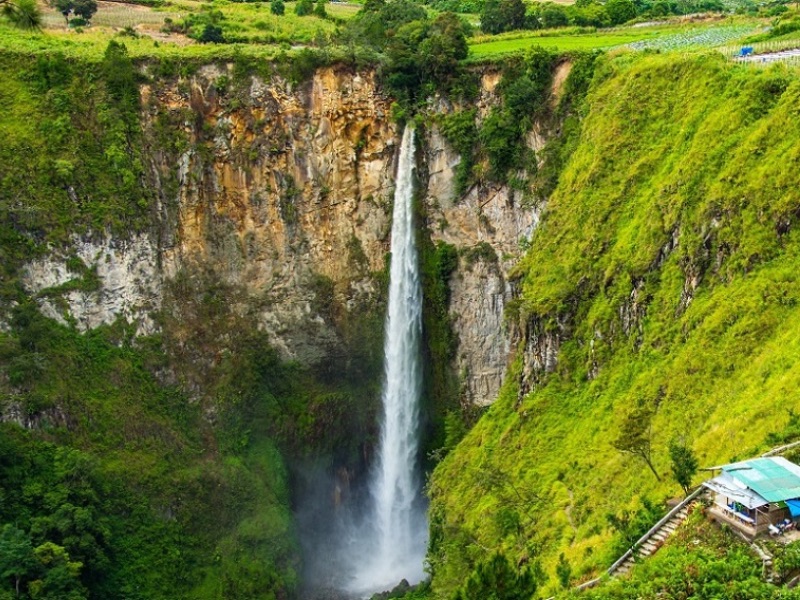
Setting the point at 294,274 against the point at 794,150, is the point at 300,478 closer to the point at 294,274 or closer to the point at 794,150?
the point at 294,274

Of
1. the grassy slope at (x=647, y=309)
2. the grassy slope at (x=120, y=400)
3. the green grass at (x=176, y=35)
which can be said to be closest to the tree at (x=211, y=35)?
the green grass at (x=176, y=35)

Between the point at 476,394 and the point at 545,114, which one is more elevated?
the point at 545,114

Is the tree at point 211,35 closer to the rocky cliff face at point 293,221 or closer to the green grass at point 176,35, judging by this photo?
the green grass at point 176,35

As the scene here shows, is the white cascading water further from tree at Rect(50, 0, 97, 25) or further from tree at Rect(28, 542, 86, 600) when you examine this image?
tree at Rect(50, 0, 97, 25)

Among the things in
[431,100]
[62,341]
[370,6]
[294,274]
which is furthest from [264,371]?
[370,6]

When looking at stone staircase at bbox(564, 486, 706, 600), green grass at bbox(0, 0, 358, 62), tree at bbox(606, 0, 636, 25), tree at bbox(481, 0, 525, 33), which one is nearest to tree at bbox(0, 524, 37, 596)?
green grass at bbox(0, 0, 358, 62)

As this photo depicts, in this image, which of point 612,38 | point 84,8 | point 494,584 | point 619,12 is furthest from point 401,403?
point 84,8

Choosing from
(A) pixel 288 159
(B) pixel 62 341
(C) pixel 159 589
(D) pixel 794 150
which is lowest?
(C) pixel 159 589
